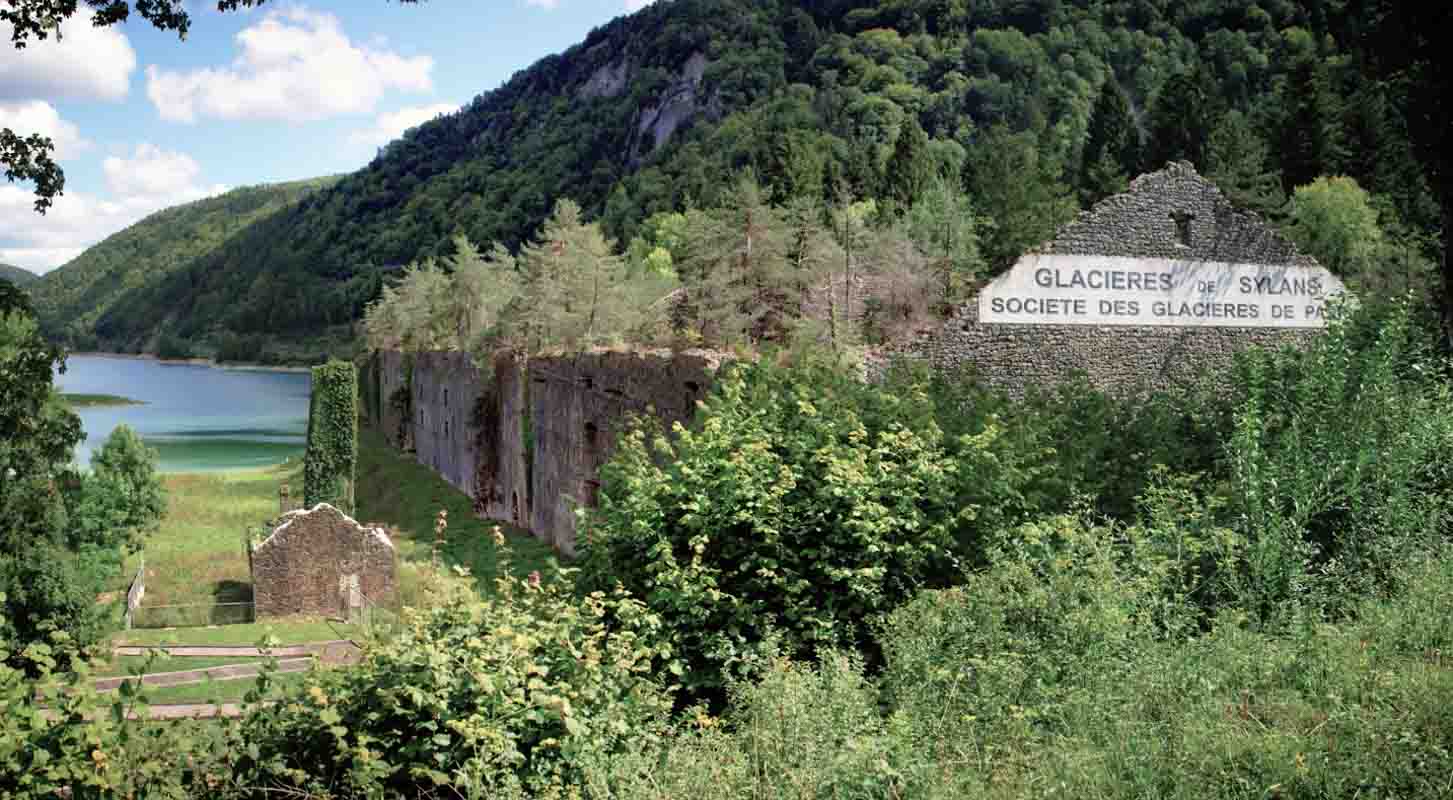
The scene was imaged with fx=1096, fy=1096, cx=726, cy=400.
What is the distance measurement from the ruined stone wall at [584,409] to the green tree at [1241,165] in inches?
1010

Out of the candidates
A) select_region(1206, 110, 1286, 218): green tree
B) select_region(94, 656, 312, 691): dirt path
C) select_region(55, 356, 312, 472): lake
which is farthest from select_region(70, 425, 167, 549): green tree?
select_region(1206, 110, 1286, 218): green tree

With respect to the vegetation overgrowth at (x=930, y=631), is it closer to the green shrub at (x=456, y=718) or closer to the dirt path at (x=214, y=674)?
the green shrub at (x=456, y=718)

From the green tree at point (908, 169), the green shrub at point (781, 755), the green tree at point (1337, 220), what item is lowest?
the green shrub at point (781, 755)

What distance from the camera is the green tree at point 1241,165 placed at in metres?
37.8

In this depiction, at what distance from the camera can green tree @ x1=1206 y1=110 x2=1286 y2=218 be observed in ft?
124

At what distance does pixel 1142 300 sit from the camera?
1332cm

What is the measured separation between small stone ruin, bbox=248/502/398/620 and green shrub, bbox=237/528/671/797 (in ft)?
55.3

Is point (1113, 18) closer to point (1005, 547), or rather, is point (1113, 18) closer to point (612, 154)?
point (612, 154)

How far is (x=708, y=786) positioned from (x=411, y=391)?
40099 millimetres

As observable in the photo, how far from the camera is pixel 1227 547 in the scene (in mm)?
7188

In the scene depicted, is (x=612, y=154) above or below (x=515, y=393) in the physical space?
above

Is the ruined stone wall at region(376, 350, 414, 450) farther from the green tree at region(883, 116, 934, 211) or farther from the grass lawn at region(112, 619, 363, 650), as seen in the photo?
the green tree at region(883, 116, 934, 211)

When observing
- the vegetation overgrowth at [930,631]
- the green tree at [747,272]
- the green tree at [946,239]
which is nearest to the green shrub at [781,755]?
the vegetation overgrowth at [930,631]

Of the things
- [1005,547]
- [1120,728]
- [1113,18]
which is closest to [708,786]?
[1120,728]
